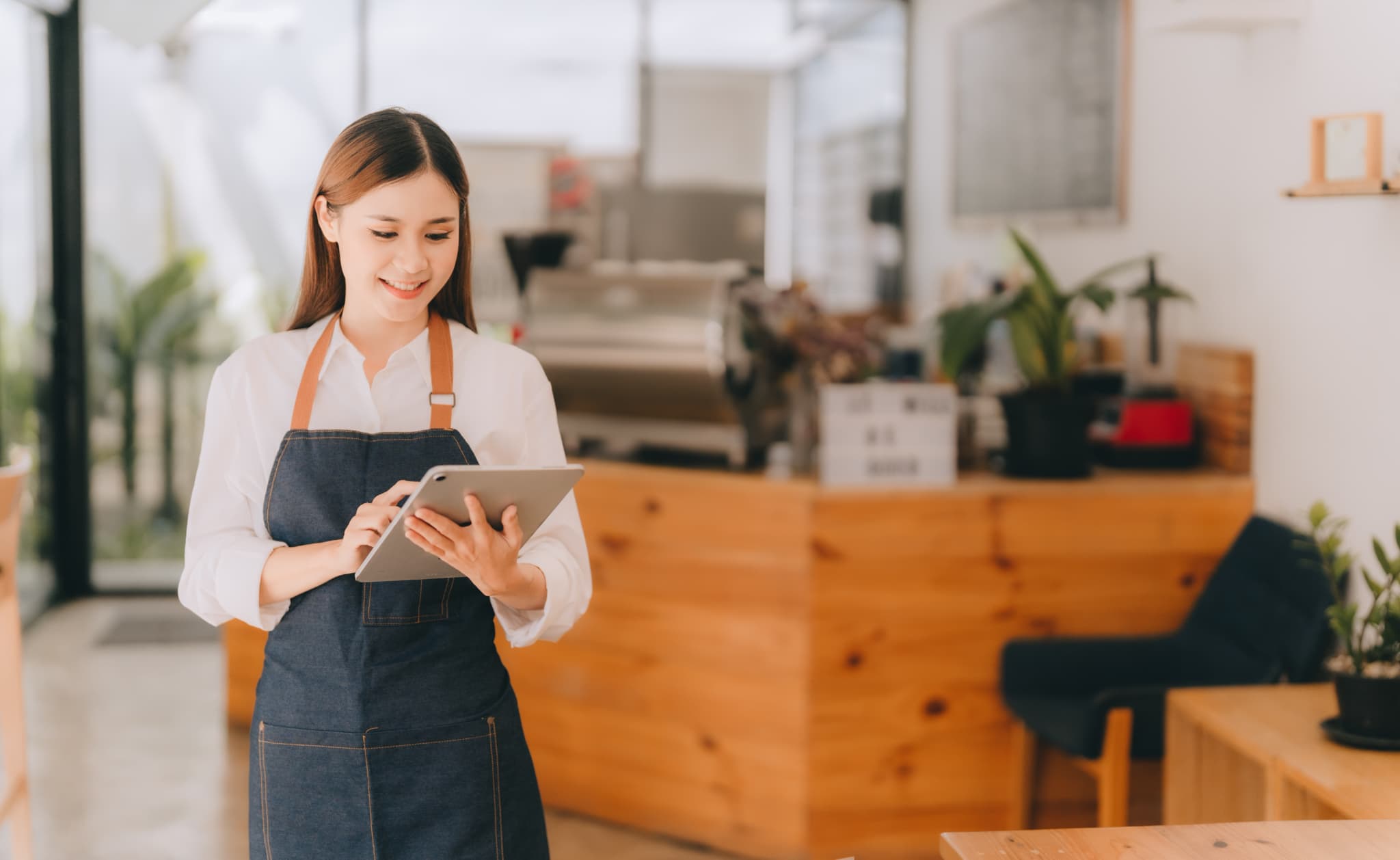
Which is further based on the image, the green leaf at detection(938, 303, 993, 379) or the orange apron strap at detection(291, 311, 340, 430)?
the green leaf at detection(938, 303, 993, 379)

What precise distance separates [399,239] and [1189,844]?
1062 millimetres

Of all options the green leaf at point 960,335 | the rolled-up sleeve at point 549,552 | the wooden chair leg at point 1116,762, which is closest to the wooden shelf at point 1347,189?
the green leaf at point 960,335

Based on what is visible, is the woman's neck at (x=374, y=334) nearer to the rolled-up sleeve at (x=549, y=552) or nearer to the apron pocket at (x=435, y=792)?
the rolled-up sleeve at (x=549, y=552)

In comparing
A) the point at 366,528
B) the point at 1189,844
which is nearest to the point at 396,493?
the point at 366,528

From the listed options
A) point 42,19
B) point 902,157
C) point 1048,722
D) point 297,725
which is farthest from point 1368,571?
point 42,19

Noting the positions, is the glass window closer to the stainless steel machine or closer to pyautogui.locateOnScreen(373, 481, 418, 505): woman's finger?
the stainless steel machine

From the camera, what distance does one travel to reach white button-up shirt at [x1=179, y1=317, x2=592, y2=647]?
1.46 metres

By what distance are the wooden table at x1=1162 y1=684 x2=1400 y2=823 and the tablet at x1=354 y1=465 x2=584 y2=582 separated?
1141 millimetres

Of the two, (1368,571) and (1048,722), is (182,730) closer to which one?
(1048,722)

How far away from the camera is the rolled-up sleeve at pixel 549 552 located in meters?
1.49

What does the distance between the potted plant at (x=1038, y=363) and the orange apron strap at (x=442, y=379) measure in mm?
1568

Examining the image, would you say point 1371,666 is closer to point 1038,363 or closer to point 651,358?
point 1038,363

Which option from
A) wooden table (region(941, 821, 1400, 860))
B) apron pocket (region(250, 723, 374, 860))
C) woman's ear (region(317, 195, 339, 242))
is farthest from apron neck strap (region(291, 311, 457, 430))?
wooden table (region(941, 821, 1400, 860))

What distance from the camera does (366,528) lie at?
4.43ft
